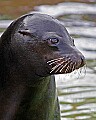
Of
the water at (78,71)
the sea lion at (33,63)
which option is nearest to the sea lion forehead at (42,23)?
the sea lion at (33,63)

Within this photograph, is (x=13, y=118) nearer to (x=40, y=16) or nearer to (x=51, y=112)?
(x=51, y=112)

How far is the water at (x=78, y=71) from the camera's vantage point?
28.3 ft

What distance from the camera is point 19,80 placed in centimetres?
618

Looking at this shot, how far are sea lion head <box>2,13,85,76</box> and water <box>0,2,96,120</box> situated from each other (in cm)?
52

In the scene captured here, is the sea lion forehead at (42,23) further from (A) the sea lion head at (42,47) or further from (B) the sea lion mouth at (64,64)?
Answer: (B) the sea lion mouth at (64,64)

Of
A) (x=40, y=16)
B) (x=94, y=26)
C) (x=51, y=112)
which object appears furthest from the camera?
(x=94, y=26)

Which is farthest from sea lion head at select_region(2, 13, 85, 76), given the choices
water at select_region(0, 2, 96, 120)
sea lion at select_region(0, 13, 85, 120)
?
water at select_region(0, 2, 96, 120)

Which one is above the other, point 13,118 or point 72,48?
point 72,48

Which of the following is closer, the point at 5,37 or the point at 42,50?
the point at 42,50

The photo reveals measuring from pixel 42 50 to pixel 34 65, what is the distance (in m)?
0.15

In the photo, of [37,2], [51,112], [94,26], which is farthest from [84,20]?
[51,112]

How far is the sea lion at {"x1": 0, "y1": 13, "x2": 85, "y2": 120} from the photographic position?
5820 mm

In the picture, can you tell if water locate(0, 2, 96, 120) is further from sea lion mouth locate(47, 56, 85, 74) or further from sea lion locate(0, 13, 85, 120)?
sea lion mouth locate(47, 56, 85, 74)

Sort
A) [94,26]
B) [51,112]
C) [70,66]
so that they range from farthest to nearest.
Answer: [94,26] < [51,112] < [70,66]
